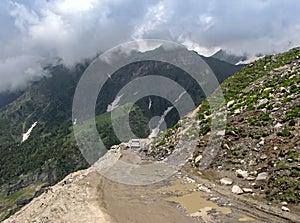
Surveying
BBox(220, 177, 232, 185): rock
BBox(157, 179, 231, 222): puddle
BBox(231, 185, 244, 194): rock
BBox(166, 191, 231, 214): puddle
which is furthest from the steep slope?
BBox(166, 191, 231, 214): puddle

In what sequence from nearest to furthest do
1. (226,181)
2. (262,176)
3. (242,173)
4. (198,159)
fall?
(262,176) → (226,181) → (242,173) → (198,159)

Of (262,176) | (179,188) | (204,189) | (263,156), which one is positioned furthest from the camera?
(263,156)

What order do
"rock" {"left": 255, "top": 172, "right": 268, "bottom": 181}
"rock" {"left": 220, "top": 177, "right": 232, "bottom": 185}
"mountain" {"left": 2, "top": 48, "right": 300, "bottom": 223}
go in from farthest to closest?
"rock" {"left": 220, "top": 177, "right": 232, "bottom": 185} → "rock" {"left": 255, "top": 172, "right": 268, "bottom": 181} → "mountain" {"left": 2, "top": 48, "right": 300, "bottom": 223}

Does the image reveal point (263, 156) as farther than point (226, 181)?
Yes

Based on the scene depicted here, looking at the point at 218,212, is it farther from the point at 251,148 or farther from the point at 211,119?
the point at 211,119

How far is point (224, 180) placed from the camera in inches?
934

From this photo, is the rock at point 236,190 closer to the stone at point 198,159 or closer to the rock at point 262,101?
the stone at point 198,159

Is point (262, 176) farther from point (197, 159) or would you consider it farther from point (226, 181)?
point (197, 159)

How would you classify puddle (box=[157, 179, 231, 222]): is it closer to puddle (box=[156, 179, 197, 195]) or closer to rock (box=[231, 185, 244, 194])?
puddle (box=[156, 179, 197, 195])

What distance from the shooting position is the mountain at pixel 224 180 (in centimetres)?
1915

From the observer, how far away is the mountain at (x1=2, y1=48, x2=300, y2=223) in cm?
1915

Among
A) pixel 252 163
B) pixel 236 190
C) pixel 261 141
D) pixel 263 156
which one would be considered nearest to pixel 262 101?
pixel 261 141

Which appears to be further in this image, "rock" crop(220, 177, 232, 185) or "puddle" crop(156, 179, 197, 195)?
"puddle" crop(156, 179, 197, 195)

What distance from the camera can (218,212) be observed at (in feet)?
61.9
